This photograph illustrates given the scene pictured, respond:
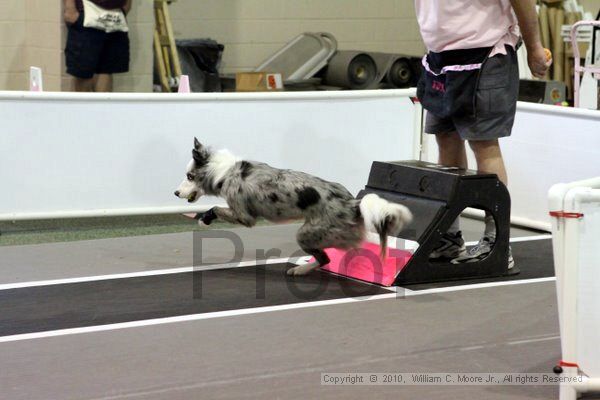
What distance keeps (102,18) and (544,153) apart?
12.7ft

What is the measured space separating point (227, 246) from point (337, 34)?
19.6ft

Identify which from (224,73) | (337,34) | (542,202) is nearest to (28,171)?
(542,202)

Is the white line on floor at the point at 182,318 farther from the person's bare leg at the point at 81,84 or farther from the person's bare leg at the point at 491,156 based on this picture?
the person's bare leg at the point at 81,84

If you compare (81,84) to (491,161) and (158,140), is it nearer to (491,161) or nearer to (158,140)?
(158,140)

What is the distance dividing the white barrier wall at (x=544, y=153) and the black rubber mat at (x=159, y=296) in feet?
5.14

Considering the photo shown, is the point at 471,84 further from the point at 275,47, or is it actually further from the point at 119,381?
the point at 275,47

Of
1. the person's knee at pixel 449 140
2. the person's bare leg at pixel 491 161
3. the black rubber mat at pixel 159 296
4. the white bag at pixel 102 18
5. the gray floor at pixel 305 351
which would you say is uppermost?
the white bag at pixel 102 18

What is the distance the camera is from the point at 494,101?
14.9 feet

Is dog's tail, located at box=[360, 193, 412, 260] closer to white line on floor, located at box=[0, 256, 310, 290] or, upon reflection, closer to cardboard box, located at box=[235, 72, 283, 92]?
white line on floor, located at box=[0, 256, 310, 290]

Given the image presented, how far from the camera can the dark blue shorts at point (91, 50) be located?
26.3 feet

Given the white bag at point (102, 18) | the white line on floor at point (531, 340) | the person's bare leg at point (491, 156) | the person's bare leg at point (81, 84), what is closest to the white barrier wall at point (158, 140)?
the person's bare leg at point (491, 156)

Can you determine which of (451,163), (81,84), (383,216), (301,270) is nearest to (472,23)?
(451,163)

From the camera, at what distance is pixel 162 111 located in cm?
557

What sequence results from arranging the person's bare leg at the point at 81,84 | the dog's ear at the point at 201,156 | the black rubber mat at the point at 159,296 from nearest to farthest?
the black rubber mat at the point at 159,296 → the dog's ear at the point at 201,156 → the person's bare leg at the point at 81,84
